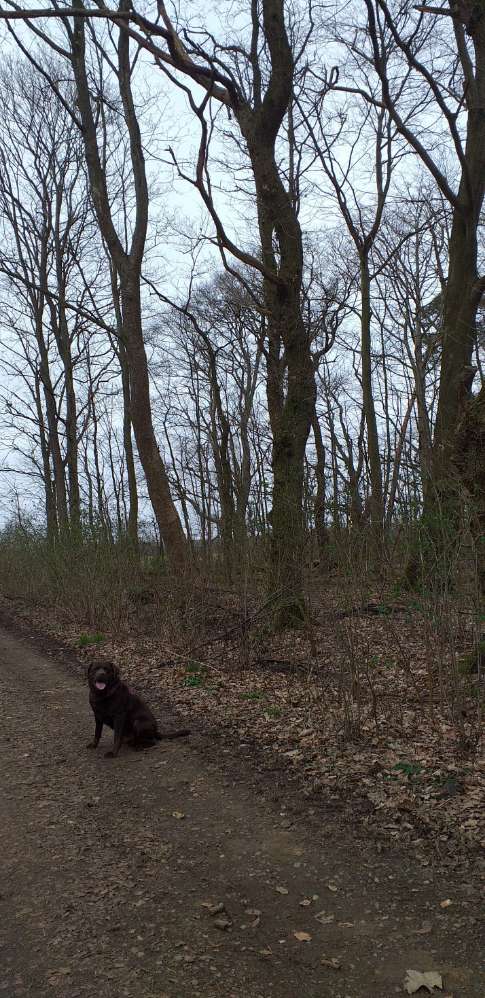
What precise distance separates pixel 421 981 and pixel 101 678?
3.49 metres

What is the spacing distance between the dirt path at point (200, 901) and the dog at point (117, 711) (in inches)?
24.5

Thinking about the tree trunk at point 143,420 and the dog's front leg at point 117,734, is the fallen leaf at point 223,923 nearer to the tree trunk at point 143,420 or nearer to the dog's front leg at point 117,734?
the dog's front leg at point 117,734

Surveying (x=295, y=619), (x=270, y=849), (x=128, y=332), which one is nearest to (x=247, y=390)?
(x=128, y=332)

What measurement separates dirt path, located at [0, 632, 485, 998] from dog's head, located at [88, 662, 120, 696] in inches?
27.8

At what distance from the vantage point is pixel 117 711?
579cm

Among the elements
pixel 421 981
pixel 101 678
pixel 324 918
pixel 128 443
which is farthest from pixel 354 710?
pixel 128 443

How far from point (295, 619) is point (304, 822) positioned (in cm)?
480

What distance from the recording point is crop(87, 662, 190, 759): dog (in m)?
5.70

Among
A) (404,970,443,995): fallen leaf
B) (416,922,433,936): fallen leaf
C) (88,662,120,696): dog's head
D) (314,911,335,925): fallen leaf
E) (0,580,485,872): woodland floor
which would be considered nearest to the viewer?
(404,970,443,995): fallen leaf

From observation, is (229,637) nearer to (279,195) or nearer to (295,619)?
(295,619)

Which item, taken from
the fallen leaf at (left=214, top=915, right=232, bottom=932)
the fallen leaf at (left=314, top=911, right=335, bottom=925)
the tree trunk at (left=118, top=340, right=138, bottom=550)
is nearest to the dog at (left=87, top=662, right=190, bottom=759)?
the fallen leaf at (left=214, top=915, right=232, bottom=932)

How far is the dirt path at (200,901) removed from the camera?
2807 mm

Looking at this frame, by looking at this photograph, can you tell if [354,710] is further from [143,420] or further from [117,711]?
[143,420]

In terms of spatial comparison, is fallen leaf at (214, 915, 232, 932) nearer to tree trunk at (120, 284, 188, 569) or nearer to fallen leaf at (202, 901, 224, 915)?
fallen leaf at (202, 901, 224, 915)
